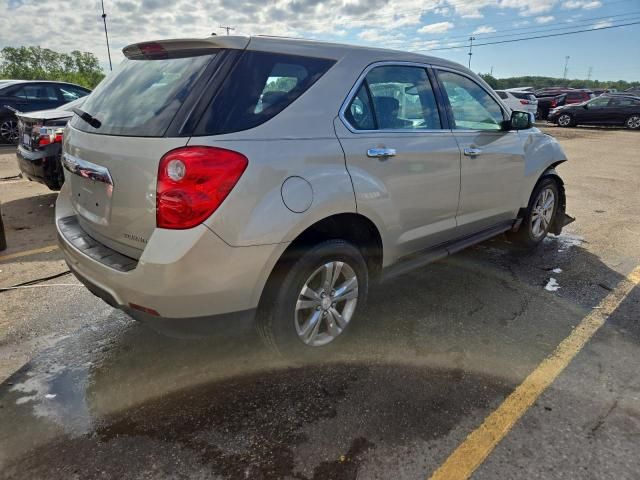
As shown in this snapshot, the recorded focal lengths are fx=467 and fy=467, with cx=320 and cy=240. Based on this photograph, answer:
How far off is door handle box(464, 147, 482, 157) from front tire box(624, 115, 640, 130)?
2244 cm

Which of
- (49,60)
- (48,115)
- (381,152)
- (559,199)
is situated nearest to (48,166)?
(48,115)

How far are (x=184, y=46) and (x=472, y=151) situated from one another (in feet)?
7.01

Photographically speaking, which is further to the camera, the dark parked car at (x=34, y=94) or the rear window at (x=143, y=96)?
the dark parked car at (x=34, y=94)

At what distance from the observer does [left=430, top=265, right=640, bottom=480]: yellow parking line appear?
200 cm

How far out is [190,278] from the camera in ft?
6.87

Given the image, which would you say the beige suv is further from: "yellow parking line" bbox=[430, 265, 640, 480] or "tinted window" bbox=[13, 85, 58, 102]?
"tinted window" bbox=[13, 85, 58, 102]

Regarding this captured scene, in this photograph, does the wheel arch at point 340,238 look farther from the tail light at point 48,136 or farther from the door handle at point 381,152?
the tail light at point 48,136

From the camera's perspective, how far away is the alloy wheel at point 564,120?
75.0 feet

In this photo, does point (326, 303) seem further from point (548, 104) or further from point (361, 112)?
point (548, 104)

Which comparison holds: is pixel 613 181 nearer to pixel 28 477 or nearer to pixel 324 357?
pixel 324 357

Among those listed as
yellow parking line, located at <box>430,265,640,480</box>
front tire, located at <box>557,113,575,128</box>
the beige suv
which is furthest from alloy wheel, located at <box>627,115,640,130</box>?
the beige suv

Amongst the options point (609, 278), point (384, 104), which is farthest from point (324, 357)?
point (609, 278)

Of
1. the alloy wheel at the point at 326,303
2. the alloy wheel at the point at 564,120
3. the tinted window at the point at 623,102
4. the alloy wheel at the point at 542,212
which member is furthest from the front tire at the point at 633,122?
the alloy wheel at the point at 326,303

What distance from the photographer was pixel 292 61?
8.12 feet
